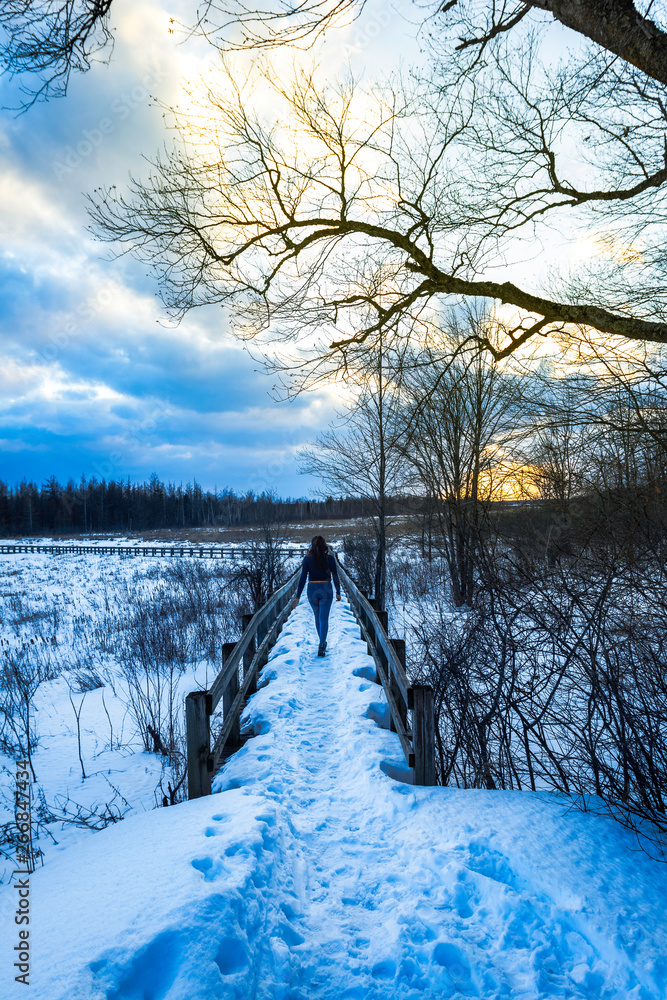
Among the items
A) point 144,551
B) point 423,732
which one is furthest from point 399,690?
point 144,551

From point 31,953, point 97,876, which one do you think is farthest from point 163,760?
point 31,953

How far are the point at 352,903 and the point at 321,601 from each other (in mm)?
5884

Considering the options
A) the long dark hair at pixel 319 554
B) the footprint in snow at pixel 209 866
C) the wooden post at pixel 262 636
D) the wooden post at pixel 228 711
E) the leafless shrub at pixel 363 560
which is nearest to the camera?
the footprint in snow at pixel 209 866

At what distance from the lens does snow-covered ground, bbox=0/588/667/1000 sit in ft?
6.89

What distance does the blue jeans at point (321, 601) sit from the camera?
8617 mm

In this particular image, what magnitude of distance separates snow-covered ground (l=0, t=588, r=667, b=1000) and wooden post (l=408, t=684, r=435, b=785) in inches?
10.0

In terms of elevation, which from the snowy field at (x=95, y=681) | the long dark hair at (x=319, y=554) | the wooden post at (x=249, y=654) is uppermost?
the long dark hair at (x=319, y=554)

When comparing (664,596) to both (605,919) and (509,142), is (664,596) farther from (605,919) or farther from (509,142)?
(509,142)

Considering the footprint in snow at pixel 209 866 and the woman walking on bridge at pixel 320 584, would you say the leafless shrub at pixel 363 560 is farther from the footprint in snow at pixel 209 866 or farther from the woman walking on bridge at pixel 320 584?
the footprint in snow at pixel 209 866

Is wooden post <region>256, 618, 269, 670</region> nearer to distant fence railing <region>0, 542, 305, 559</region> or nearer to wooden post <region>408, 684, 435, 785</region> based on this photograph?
wooden post <region>408, 684, 435, 785</region>

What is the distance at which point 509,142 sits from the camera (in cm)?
545

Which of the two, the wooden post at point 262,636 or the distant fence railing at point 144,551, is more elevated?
the wooden post at point 262,636

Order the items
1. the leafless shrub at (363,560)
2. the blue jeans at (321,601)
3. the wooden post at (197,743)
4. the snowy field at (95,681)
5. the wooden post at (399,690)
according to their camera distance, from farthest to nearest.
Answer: the leafless shrub at (363,560) → the blue jeans at (321,601) → the snowy field at (95,681) → the wooden post at (399,690) → the wooden post at (197,743)

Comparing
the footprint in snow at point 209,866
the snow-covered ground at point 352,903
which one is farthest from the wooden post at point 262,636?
the footprint in snow at point 209,866
